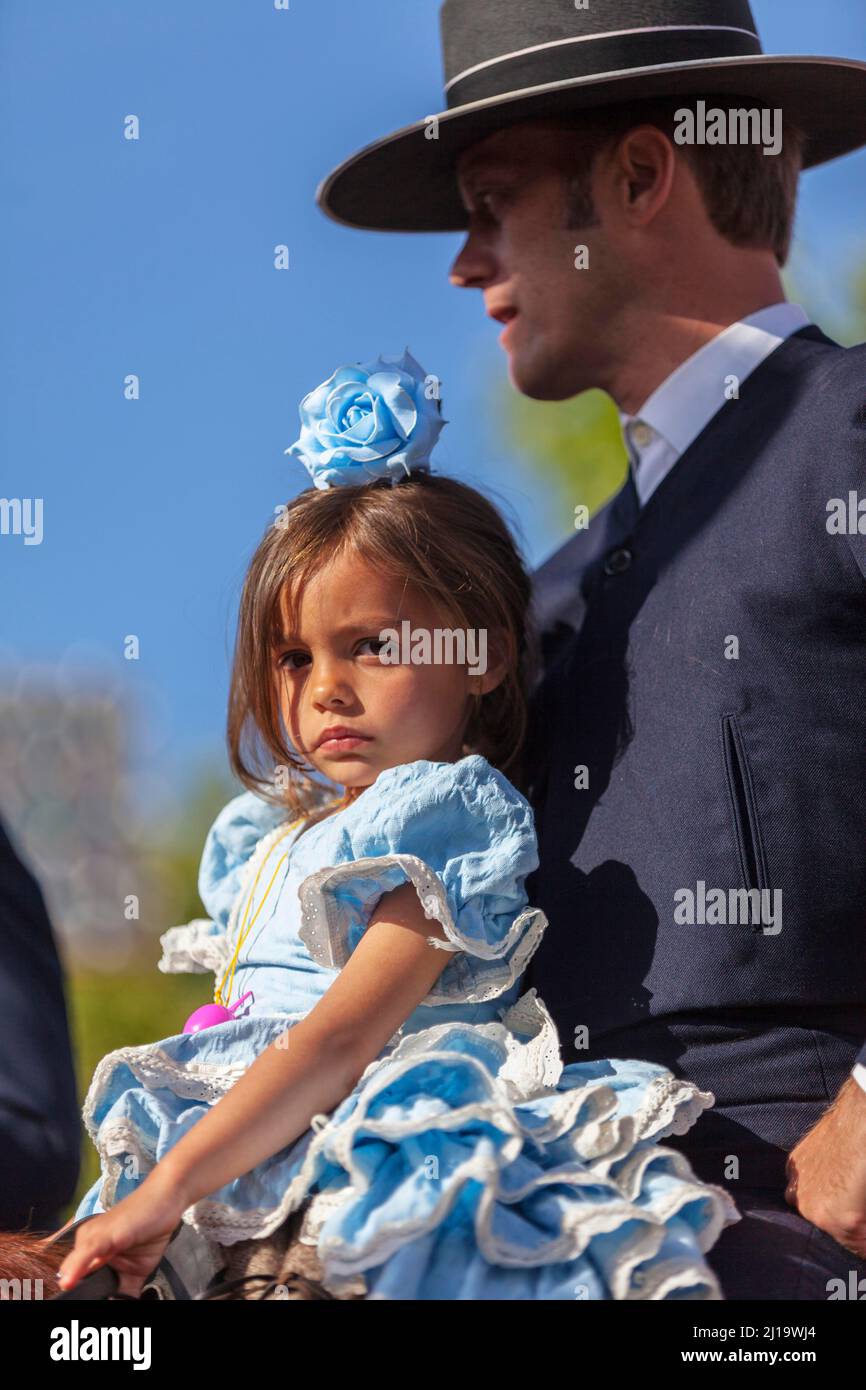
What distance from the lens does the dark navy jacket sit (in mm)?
2008

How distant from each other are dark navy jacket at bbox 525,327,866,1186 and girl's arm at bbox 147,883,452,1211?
0.32 meters

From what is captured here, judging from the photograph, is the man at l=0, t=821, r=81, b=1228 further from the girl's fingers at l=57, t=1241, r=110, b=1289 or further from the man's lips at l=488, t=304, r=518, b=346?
the man's lips at l=488, t=304, r=518, b=346

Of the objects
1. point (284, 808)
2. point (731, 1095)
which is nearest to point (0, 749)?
point (284, 808)

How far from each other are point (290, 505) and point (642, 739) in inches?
24.5

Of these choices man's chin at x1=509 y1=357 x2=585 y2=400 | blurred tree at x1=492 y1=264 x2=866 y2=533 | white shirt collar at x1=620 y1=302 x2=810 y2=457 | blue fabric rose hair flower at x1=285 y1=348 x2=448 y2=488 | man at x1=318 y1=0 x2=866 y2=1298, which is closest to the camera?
man at x1=318 y1=0 x2=866 y2=1298

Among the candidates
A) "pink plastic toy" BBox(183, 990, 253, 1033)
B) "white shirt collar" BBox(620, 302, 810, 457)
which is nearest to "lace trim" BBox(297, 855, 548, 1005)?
"pink plastic toy" BBox(183, 990, 253, 1033)

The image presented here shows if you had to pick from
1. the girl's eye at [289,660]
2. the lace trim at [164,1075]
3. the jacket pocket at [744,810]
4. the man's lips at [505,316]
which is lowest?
the lace trim at [164,1075]

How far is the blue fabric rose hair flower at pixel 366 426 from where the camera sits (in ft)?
7.36

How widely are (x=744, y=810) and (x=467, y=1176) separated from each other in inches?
27.0

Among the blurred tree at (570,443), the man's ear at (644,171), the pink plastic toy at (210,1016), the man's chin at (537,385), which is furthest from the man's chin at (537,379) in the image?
the blurred tree at (570,443)

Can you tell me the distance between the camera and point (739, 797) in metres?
2.06

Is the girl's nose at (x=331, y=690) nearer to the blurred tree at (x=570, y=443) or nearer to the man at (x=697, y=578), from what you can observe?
the man at (x=697, y=578)

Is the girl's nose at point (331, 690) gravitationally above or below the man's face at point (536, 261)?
below
